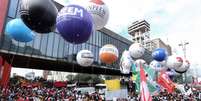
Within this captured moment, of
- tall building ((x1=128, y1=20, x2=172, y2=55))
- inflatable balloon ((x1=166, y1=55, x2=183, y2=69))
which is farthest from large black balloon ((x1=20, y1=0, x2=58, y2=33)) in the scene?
tall building ((x1=128, y1=20, x2=172, y2=55))

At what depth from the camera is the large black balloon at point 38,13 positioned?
19.8 ft

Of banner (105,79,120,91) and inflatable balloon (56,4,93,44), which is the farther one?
banner (105,79,120,91)

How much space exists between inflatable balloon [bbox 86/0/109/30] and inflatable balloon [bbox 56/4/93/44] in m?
0.83

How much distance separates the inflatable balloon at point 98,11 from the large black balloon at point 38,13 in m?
1.18

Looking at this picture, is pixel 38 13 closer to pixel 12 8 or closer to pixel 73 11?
pixel 73 11

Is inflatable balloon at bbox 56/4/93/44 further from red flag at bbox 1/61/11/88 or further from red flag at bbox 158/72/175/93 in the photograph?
red flag at bbox 1/61/11/88

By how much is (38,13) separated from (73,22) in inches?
38.3

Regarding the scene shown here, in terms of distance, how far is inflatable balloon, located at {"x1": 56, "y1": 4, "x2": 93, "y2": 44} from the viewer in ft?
19.7

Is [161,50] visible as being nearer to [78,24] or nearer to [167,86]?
[167,86]

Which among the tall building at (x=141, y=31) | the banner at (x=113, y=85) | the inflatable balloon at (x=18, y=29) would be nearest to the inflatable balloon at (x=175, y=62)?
the banner at (x=113, y=85)

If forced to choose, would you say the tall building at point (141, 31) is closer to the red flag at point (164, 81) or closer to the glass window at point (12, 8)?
the glass window at point (12, 8)

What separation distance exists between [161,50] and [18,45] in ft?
41.0

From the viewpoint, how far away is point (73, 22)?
19.7 ft

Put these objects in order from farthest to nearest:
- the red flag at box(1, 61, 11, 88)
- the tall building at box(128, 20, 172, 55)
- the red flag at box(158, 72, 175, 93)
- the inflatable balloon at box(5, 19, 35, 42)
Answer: the tall building at box(128, 20, 172, 55), the red flag at box(1, 61, 11, 88), the red flag at box(158, 72, 175, 93), the inflatable balloon at box(5, 19, 35, 42)
